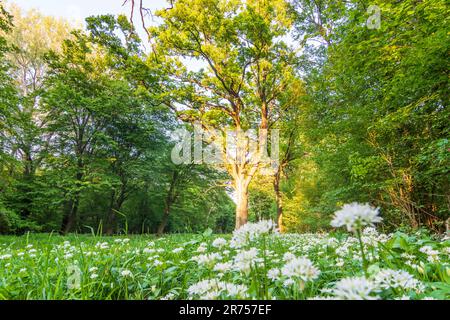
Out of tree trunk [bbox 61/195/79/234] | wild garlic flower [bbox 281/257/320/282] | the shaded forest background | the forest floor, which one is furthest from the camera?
tree trunk [bbox 61/195/79/234]

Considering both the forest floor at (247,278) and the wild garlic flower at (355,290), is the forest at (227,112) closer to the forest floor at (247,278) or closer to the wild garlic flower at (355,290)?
the forest floor at (247,278)

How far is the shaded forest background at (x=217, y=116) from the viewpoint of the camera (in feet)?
16.6

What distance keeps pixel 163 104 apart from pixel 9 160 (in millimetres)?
7603

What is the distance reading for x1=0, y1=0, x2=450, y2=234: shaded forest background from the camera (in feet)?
16.6

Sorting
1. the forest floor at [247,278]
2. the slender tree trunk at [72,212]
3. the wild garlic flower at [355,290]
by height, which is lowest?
the forest floor at [247,278]

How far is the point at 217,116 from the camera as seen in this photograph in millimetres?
13883

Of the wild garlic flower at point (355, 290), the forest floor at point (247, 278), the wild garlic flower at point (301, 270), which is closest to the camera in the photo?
the wild garlic flower at point (355, 290)

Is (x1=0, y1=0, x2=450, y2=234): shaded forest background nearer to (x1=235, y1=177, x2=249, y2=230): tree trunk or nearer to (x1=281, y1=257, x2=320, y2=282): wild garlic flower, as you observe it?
Answer: (x1=235, y1=177, x2=249, y2=230): tree trunk

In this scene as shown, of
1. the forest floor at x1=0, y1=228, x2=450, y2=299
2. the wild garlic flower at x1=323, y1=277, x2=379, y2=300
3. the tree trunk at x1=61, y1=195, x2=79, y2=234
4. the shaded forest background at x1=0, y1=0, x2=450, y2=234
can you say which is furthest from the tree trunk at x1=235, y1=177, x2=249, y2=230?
the wild garlic flower at x1=323, y1=277, x2=379, y2=300

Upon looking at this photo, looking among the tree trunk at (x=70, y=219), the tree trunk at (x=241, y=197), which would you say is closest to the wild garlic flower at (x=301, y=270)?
the tree trunk at (x=241, y=197)

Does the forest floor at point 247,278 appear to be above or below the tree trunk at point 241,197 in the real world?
below

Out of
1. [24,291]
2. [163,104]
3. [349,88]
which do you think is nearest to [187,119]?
[163,104]
